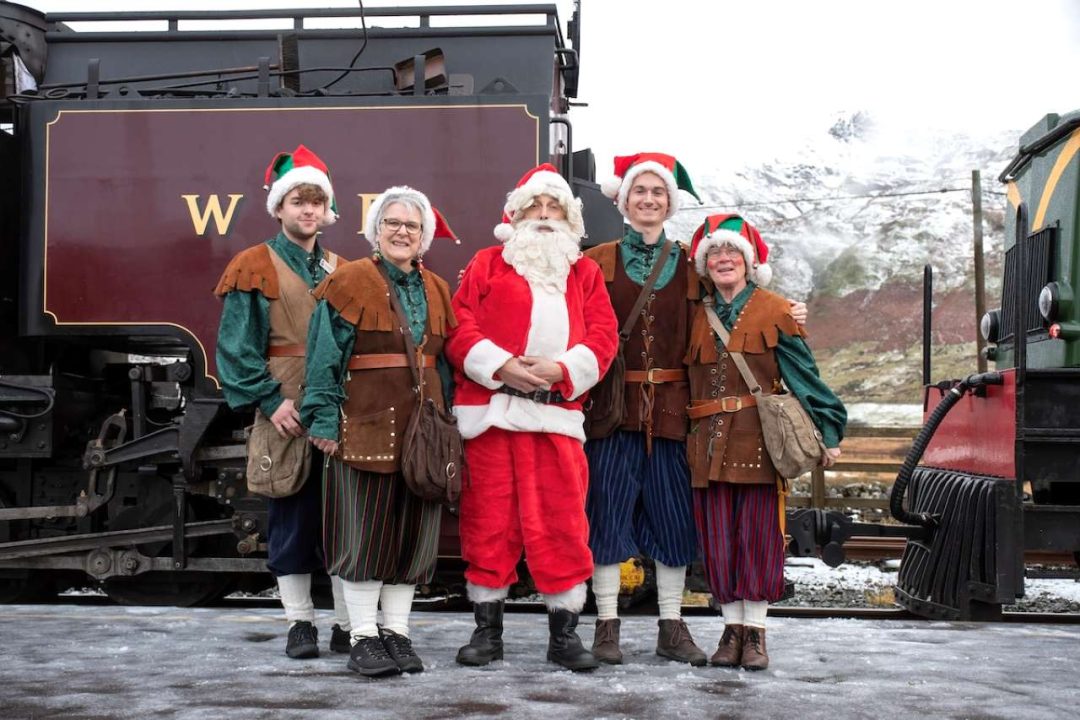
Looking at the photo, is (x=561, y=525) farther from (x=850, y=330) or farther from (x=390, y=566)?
(x=850, y=330)

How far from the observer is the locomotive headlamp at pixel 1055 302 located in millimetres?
4676

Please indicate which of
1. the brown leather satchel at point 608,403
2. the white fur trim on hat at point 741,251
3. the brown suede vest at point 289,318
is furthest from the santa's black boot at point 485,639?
the white fur trim on hat at point 741,251

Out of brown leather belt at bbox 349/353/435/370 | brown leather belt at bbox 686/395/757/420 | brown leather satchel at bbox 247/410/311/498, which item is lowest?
brown leather satchel at bbox 247/410/311/498

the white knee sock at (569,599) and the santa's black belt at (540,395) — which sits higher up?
the santa's black belt at (540,395)

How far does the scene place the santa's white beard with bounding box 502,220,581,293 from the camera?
3777mm

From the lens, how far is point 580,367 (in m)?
3.63

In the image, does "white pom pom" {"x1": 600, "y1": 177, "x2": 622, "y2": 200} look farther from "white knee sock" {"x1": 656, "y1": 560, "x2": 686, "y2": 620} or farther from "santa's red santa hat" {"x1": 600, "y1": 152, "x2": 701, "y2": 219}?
"white knee sock" {"x1": 656, "y1": 560, "x2": 686, "y2": 620}

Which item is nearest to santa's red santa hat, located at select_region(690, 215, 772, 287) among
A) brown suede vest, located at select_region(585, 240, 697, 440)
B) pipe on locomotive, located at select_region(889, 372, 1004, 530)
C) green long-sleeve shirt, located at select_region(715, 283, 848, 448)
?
brown suede vest, located at select_region(585, 240, 697, 440)

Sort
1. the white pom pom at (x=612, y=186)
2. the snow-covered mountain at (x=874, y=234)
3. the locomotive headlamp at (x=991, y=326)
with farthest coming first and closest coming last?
the snow-covered mountain at (x=874, y=234), the locomotive headlamp at (x=991, y=326), the white pom pom at (x=612, y=186)

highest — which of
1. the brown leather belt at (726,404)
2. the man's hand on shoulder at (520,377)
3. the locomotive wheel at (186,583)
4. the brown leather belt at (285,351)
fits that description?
the brown leather belt at (285,351)

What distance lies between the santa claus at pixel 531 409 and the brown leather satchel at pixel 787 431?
54 centimetres

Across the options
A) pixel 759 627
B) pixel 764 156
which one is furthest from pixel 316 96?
pixel 764 156

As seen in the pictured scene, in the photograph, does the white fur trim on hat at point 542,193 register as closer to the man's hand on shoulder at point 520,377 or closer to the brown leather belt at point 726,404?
the man's hand on shoulder at point 520,377

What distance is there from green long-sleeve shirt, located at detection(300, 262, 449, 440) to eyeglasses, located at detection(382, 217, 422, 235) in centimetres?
Result: 18
